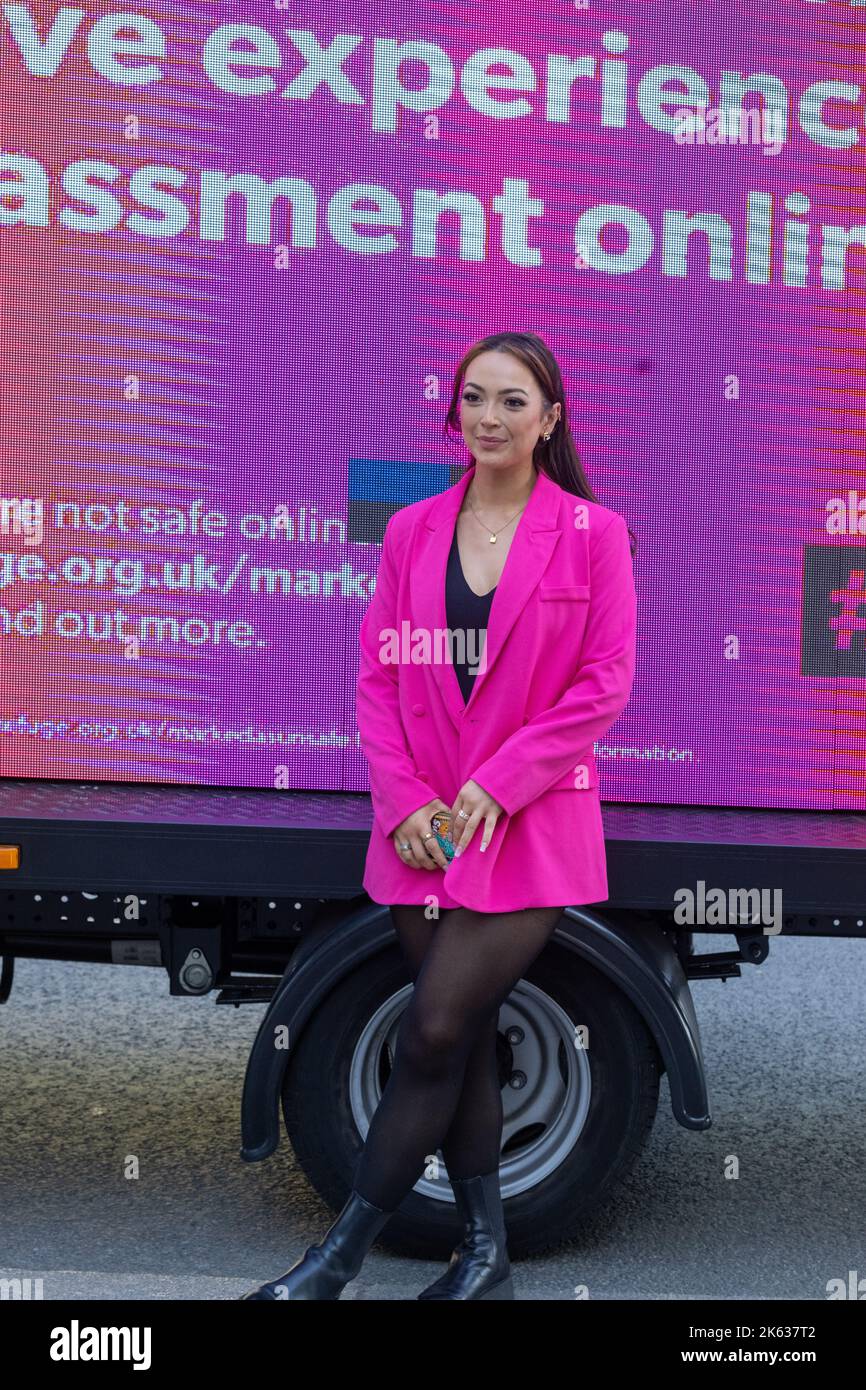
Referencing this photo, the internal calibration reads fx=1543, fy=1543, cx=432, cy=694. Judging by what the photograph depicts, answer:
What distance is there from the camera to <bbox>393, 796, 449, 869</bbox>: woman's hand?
10.6 feet

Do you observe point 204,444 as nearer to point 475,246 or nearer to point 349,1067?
point 475,246

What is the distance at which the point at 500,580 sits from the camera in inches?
128

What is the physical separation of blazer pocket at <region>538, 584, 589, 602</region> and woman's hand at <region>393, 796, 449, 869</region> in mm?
487

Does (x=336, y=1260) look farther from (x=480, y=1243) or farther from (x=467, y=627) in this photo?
(x=467, y=627)

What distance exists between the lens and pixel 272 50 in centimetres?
387

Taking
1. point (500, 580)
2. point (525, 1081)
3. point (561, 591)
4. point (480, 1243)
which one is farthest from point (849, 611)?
point (480, 1243)

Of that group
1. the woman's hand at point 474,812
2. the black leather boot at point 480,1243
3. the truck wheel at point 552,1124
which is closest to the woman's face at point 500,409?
the woman's hand at point 474,812

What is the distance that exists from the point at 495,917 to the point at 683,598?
114 cm

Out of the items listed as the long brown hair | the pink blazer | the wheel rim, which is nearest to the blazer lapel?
the pink blazer

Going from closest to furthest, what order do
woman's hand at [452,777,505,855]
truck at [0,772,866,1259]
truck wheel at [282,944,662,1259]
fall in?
woman's hand at [452,777,505,855] → truck at [0,772,866,1259] → truck wheel at [282,944,662,1259]

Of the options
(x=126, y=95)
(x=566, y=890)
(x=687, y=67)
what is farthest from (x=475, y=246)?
(x=566, y=890)

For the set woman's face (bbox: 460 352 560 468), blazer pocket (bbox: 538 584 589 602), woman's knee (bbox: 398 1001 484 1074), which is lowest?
woman's knee (bbox: 398 1001 484 1074)

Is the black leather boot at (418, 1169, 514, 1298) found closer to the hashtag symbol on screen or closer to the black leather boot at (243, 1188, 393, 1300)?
the black leather boot at (243, 1188, 393, 1300)

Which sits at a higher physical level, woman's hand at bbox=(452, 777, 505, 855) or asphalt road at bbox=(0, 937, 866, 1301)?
woman's hand at bbox=(452, 777, 505, 855)
